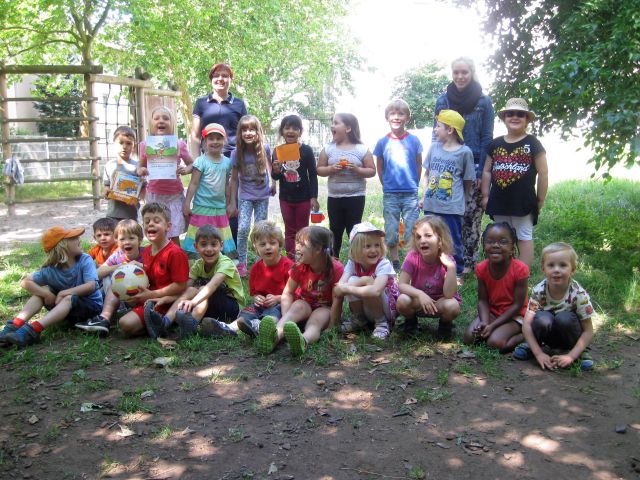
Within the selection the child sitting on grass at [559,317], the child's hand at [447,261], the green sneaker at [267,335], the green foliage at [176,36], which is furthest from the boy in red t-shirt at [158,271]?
the green foliage at [176,36]

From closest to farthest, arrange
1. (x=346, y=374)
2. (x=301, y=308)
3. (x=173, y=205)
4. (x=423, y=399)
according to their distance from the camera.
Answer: (x=423, y=399), (x=346, y=374), (x=301, y=308), (x=173, y=205)

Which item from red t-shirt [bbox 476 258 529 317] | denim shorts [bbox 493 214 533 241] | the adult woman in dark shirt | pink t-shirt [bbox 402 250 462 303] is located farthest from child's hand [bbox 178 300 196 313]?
denim shorts [bbox 493 214 533 241]

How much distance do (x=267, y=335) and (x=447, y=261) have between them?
1.35 meters

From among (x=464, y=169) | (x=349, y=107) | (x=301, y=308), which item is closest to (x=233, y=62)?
(x=464, y=169)

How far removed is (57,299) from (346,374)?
2.33 meters

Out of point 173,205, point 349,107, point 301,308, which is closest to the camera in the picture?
point 301,308

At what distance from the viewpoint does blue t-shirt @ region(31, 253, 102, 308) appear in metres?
4.71

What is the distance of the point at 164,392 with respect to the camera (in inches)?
143

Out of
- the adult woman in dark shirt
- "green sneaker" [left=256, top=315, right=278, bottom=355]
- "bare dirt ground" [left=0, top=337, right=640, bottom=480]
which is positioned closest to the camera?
"bare dirt ground" [left=0, top=337, right=640, bottom=480]

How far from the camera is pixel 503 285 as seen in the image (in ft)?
14.1

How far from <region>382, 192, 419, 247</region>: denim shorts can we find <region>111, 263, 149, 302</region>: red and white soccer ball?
2.40 m

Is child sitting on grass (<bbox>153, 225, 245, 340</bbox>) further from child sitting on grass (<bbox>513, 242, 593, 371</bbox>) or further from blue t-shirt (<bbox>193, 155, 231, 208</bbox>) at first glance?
child sitting on grass (<bbox>513, 242, 593, 371</bbox>)

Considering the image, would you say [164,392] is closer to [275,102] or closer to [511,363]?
[511,363]

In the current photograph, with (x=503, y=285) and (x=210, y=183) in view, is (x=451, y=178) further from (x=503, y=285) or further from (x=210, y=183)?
(x=210, y=183)
